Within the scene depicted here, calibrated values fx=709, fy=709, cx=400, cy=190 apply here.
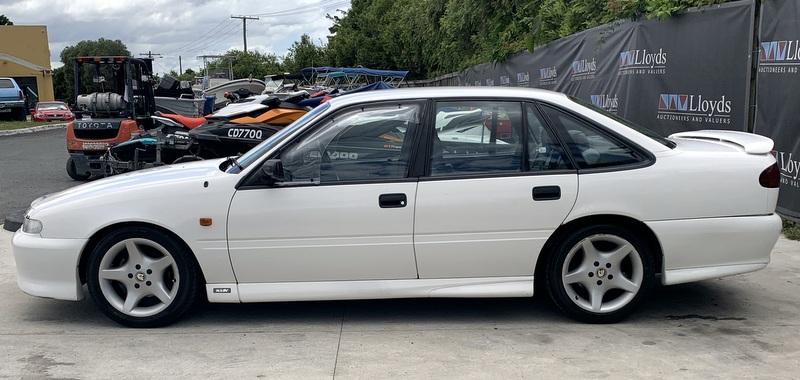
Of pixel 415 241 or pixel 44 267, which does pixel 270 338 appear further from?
pixel 44 267

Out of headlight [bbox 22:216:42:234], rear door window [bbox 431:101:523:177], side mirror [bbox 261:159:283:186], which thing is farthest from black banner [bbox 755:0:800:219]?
headlight [bbox 22:216:42:234]

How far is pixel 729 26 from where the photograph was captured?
297 inches

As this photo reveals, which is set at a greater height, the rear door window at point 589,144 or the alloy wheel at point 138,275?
the rear door window at point 589,144

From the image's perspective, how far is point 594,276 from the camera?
4.67 metres

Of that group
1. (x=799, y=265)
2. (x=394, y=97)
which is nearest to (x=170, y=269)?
(x=394, y=97)

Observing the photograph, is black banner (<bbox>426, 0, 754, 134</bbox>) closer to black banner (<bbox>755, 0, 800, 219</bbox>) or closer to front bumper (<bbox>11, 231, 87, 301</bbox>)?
black banner (<bbox>755, 0, 800, 219</bbox>)

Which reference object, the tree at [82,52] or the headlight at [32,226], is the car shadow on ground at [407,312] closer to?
the headlight at [32,226]

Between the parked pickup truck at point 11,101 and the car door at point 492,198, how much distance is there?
34274 mm

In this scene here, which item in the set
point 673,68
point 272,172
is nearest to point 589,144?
point 272,172

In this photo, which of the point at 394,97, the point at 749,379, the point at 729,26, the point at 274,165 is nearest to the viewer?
the point at 749,379

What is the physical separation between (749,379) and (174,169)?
3.91m

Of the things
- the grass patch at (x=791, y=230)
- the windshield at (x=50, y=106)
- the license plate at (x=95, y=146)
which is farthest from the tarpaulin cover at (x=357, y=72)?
the grass patch at (x=791, y=230)

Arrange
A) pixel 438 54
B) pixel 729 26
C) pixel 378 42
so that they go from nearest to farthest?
1. pixel 729 26
2. pixel 438 54
3. pixel 378 42

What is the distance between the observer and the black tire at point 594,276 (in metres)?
4.60
